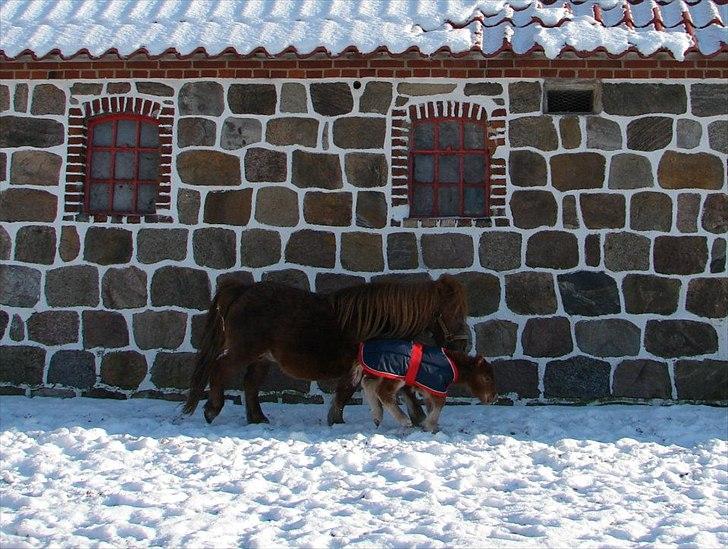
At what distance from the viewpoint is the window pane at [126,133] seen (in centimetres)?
703

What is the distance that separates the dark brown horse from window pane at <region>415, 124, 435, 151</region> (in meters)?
1.38

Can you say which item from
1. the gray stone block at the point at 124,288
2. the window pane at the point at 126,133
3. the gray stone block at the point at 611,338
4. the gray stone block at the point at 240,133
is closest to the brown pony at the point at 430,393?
the gray stone block at the point at 611,338

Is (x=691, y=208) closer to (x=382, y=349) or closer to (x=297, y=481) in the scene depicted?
(x=382, y=349)

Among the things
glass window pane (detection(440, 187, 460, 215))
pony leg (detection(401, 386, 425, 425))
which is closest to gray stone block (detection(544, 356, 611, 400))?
pony leg (detection(401, 386, 425, 425))

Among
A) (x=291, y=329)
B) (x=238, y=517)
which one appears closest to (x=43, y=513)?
(x=238, y=517)

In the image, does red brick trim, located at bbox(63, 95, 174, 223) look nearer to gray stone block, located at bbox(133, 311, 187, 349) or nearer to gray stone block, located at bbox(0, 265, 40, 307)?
gray stone block, located at bbox(0, 265, 40, 307)

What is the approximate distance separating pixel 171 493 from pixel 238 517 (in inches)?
20.3

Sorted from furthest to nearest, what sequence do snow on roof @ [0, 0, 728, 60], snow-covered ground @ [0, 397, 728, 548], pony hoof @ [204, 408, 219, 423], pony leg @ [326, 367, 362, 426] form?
snow on roof @ [0, 0, 728, 60] < pony hoof @ [204, 408, 219, 423] < pony leg @ [326, 367, 362, 426] < snow-covered ground @ [0, 397, 728, 548]

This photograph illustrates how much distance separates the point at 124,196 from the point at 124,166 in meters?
0.25

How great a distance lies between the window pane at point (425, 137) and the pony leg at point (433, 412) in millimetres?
2222

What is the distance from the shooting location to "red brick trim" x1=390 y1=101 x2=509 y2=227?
6.69 meters

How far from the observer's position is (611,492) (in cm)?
450

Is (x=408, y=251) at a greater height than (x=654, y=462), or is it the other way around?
(x=408, y=251)

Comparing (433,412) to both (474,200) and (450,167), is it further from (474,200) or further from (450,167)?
(450,167)
